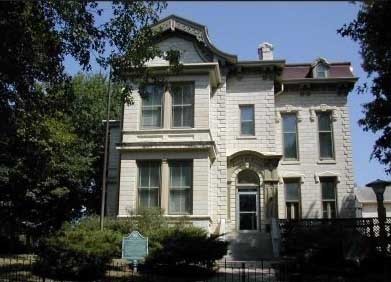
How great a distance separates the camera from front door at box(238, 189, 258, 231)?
2720 centimetres

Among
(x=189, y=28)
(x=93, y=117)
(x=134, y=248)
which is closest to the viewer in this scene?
(x=134, y=248)

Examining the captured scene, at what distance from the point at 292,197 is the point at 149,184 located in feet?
28.9

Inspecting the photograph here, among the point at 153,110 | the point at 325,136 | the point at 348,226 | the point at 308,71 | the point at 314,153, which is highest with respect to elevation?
the point at 308,71

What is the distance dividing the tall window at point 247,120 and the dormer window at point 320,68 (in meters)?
4.90

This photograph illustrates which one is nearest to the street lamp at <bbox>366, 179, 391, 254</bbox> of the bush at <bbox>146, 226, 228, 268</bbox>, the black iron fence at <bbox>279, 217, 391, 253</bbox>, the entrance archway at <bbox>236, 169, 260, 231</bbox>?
the black iron fence at <bbox>279, 217, 391, 253</bbox>

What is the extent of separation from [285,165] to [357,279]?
14016 millimetres

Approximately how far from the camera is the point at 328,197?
96.3 ft

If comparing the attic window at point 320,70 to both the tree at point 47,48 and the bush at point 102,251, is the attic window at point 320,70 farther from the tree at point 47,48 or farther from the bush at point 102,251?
the tree at point 47,48

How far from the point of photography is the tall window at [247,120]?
2875cm

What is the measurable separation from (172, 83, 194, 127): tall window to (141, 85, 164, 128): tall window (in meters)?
0.71

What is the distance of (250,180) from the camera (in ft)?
91.1

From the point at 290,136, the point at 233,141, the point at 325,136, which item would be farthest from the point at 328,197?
the point at 233,141

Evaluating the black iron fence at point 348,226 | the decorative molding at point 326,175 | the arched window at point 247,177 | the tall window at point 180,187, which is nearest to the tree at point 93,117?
the tall window at point 180,187

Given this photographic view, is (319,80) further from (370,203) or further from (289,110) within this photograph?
(370,203)
